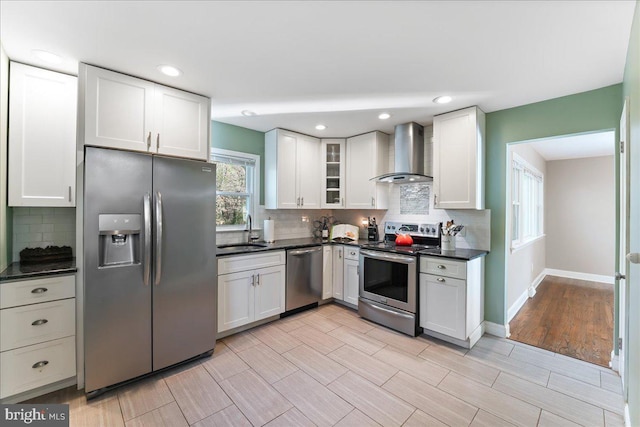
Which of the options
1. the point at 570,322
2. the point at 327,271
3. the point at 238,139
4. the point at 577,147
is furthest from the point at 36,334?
the point at 577,147

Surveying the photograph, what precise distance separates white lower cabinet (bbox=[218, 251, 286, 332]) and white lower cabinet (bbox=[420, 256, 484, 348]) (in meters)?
1.66

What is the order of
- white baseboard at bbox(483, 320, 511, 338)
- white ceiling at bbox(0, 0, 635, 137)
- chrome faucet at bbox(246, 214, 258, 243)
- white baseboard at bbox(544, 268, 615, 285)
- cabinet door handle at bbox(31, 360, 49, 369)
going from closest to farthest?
white ceiling at bbox(0, 0, 635, 137) → cabinet door handle at bbox(31, 360, 49, 369) → white baseboard at bbox(483, 320, 511, 338) → chrome faucet at bbox(246, 214, 258, 243) → white baseboard at bbox(544, 268, 615, 285)

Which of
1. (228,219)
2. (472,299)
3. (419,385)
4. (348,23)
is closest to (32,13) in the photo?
(348,23)

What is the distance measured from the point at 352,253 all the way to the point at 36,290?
9.90 feet

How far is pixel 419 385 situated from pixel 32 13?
353 centimetres

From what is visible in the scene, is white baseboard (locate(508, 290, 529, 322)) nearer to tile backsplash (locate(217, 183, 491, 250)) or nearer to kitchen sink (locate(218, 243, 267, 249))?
tile backsplash (locate(217, 183, 491, 250))

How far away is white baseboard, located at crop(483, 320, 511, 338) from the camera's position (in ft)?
9.61

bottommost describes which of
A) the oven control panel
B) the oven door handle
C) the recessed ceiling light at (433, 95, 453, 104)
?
the oven door handle

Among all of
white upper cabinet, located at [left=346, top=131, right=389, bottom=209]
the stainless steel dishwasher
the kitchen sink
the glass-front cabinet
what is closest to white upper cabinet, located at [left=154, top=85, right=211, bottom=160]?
the kitchen sink

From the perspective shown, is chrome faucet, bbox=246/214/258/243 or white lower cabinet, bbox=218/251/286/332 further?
chrome faucet, bbox=246/214/258/243

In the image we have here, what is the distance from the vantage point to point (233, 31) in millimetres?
1678

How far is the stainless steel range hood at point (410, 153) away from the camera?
338 cm

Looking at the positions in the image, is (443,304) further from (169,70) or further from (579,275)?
(579,275)

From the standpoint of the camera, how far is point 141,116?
2.26 m
